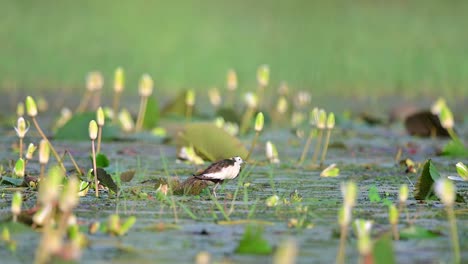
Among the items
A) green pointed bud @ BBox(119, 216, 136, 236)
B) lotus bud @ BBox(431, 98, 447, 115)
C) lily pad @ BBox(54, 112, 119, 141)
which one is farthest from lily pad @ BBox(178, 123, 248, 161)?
green pointed bud @ BBox(119, 216, 136, 236)

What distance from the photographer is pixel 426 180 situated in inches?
160

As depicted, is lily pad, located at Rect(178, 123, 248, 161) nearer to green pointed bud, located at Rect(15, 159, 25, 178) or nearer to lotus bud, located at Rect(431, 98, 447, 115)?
lotus bud, located at Rect(431, 98, 447, 115)

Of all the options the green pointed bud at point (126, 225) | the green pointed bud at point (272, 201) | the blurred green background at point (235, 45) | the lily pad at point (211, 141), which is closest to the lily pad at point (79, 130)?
the lily pad at point (211, 141)

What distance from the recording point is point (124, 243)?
3.15 m

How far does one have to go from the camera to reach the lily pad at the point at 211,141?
17.8 ft

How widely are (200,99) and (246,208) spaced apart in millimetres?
7171

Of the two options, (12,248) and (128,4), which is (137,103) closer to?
(128,4)

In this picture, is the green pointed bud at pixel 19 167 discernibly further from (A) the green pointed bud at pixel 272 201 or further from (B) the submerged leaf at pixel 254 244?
(B) the submerged leaf at pixel 254 244

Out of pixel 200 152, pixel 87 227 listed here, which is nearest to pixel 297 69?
pixel 200 152

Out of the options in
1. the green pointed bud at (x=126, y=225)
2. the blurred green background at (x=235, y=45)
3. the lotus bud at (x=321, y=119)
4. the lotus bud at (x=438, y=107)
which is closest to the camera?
the green pointed bud at (x=126, y=225)

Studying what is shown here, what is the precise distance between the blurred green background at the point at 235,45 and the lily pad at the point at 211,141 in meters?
5.31

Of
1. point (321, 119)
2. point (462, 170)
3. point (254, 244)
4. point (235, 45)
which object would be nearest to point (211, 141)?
point (321, 119)

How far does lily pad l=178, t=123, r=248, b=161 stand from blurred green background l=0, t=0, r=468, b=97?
17.4 ft

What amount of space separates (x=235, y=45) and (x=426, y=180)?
8.01m
